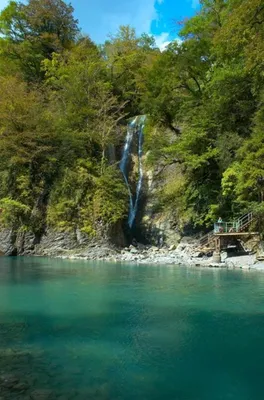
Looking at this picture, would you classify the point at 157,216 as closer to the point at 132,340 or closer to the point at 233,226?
the point at 233,226

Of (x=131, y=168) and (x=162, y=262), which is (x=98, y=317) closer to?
(x=162, y=262)

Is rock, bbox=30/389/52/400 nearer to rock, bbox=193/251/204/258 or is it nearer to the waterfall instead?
rock, bbox=193/251/204/258

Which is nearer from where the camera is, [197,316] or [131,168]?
[197,316]

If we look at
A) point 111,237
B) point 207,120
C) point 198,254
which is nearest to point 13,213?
point 111,237

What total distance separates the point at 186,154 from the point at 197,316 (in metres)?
16.1

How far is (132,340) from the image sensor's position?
285 inches

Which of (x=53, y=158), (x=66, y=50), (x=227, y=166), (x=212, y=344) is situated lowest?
(x=212, y=344)

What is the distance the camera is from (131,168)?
3059 centimetres

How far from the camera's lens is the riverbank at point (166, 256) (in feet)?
60.7

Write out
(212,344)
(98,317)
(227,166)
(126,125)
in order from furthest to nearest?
(126,125) → (227,166) → (98,317) → (212,344)

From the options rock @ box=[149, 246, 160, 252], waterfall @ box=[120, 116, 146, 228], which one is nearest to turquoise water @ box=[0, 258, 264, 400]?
rock @ box=[149, 246, 160, 252]

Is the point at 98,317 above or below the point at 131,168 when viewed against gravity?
below

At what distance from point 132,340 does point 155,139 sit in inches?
806

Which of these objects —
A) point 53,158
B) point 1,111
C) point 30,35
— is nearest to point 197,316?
point 53,158
